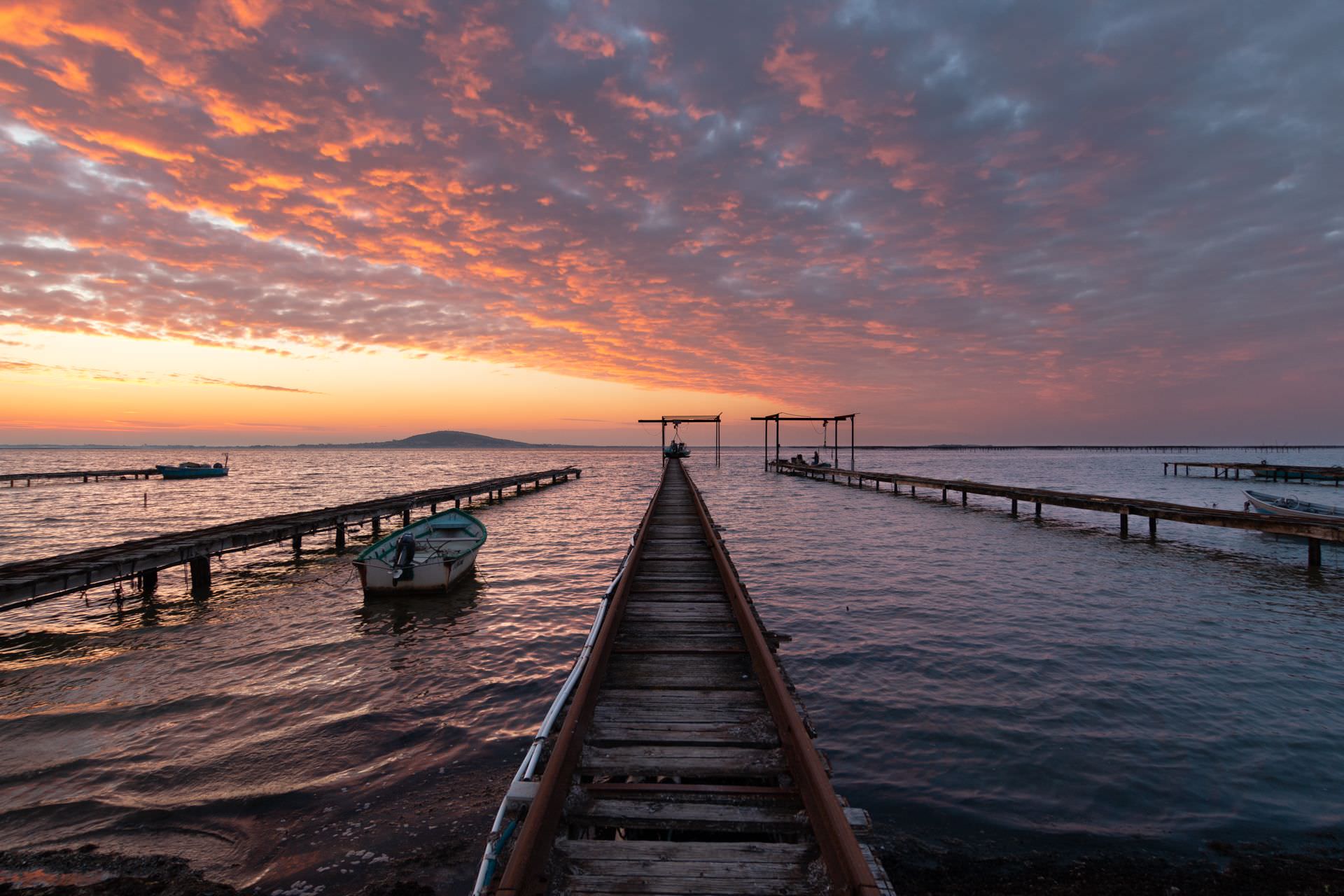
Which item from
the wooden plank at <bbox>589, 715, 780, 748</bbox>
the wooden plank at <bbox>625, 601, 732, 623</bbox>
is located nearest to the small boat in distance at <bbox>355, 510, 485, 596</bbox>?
the wooden plank at <bbox>625, 601, 732, 623</bbox>

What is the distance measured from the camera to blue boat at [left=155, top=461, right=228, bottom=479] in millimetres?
62219

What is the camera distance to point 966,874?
15.7ft

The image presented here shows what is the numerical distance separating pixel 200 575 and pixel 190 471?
6306 centimetres

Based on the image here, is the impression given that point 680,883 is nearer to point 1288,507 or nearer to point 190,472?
point 1288,507

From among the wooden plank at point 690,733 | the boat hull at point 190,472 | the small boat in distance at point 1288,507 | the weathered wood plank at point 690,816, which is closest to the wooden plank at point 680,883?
the weathered wood plank at point 690,816

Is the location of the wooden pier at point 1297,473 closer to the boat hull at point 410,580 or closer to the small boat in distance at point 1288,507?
the small boat in distance at point 1288,507

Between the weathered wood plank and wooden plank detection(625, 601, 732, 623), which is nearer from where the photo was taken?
the weathered wood plank

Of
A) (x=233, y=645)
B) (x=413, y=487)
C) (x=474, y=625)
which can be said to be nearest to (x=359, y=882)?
(x=474, y=625)

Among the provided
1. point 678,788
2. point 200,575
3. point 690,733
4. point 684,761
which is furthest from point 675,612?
point 200,575

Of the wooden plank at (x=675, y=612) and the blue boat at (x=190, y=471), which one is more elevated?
the wooden plank at (x=675, y=612)

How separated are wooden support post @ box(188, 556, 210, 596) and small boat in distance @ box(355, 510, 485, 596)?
4.37m

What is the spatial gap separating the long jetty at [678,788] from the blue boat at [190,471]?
75988 mm

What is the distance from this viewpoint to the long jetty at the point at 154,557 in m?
11.1

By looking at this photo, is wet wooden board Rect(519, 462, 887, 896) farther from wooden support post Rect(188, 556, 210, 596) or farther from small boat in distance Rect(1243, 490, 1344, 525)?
small boat in distance Rect(1243, 490, 1344, 525)
